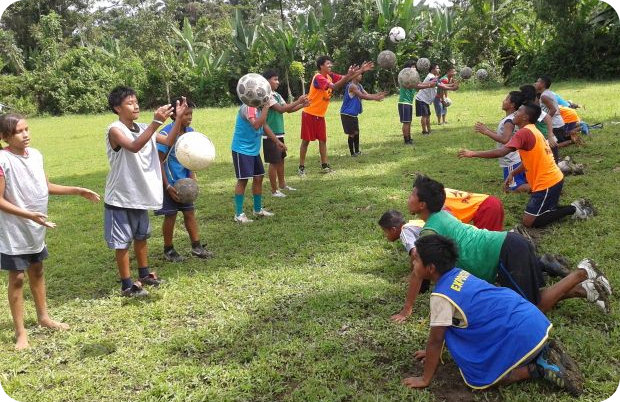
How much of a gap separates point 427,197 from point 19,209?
9.70 ft

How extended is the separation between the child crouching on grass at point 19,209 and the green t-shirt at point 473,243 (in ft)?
9.29

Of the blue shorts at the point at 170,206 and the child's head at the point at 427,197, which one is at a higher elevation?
the child's head at the point at 427,197

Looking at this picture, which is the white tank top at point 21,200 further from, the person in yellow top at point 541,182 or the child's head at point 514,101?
the child's head at point 514,101

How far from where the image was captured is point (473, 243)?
3879 millimetres

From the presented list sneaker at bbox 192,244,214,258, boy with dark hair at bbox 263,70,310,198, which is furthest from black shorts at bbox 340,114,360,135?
sneaker at bbox 192,244,214,258

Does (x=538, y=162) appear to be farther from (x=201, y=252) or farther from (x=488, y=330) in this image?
(x=201, y=252)

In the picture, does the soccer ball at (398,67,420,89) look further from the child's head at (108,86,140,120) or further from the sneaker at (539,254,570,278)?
the child's head at (108,86,140,120)

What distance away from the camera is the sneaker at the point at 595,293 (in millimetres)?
3738

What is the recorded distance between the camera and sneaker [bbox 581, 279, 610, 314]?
3.74 m

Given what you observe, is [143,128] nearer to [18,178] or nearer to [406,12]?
[18,178]

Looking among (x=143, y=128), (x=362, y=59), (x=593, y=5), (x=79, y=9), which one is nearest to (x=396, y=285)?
(x=143, y=128)

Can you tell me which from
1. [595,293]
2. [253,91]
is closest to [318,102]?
[253,91]

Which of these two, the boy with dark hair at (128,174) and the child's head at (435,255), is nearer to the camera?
the child's head at (435,255)

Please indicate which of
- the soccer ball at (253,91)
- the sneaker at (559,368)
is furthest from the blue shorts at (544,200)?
the soccer ball at (253,91)
